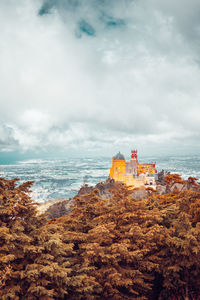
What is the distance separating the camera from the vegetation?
7.35 metres

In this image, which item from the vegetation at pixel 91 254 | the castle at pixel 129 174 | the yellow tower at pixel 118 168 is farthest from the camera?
the yellow tower at pixel 118 168

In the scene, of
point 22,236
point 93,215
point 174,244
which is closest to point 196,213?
point 174,244

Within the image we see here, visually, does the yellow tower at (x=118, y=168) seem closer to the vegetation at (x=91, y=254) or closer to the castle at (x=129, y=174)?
the castle at (x=129, y=174)

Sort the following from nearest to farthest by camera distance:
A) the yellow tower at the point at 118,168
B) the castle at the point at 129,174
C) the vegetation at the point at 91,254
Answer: the vegetation at the point at 91,254
the castle at the point at 129,174
the yellow tower at the point at 118,168

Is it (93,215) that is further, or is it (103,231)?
(93,215)

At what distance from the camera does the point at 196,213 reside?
1346cm

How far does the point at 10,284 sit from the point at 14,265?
67cm

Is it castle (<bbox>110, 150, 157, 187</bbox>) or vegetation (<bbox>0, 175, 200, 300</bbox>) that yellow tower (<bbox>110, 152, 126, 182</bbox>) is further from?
vegetation (<bbox>0, 175, 200, 300</bbox>)

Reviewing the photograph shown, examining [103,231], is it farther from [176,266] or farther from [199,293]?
[199,293]

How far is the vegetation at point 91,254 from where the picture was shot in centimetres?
735

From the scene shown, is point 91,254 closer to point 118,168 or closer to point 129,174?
point 129,174

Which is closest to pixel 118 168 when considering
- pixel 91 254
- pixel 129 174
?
pixel 129 174

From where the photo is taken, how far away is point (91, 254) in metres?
9.13

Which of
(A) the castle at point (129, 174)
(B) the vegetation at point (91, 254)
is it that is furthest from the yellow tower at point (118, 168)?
(B) the vegetation at point (91, 254)
